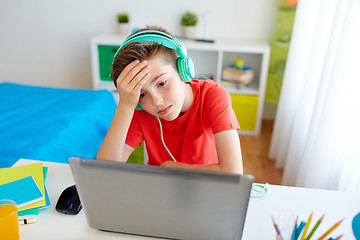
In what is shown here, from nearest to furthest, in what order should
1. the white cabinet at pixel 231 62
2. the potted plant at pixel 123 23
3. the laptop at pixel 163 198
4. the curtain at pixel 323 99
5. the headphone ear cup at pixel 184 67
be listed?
1. the laptop at pixel 163 198
2. the headphone ear cup at pixel 184 67
3. the curtain at pixel 323 99
4. the white cabinet at pixel 231 62
5. the potted plant at pixel 123 23

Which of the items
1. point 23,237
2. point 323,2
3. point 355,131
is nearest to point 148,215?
point 23,237

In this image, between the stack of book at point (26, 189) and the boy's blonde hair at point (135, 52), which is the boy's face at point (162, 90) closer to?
the boy's blonde hair at point (135, 52)

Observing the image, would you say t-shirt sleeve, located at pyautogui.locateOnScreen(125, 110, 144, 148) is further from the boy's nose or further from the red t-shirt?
the boy's nose

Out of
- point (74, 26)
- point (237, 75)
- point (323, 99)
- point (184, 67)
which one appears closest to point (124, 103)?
point (184, 67)

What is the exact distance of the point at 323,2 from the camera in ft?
5.88

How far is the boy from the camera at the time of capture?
960 millimetres

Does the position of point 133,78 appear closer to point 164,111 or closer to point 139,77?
point 139,77

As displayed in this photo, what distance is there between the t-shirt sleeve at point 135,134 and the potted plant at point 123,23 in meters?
1.92

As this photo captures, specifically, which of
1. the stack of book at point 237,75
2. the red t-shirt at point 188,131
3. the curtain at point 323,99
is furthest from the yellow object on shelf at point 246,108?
the red t-shirt at point 188,131

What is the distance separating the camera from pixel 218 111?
1075 millimetres

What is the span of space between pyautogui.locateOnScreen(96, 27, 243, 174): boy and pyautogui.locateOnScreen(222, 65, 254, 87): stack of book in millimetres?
1621

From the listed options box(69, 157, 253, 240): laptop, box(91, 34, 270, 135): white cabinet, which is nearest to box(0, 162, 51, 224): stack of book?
box(69, 157, 253, 240): laptop

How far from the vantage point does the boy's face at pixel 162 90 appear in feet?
3.20

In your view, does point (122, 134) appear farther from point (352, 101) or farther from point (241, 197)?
point (352, 101)
